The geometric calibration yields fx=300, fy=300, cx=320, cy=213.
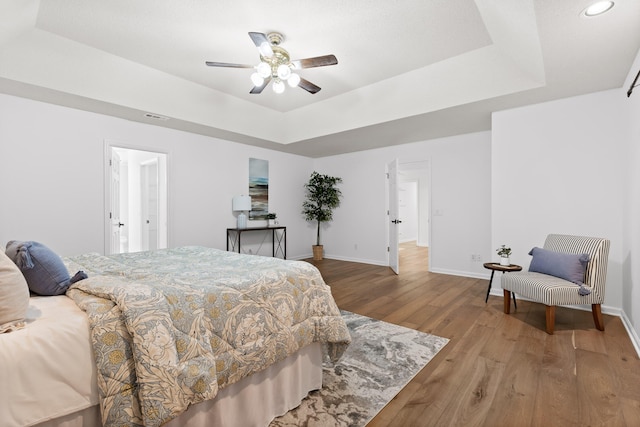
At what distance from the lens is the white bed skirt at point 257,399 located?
127 cm

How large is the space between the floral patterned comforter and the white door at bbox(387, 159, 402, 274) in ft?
11.9

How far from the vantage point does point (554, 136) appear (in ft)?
11.5

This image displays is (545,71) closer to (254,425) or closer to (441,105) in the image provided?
(441,105)

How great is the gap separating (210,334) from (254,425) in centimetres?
62

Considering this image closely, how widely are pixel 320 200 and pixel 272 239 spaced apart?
1357mm

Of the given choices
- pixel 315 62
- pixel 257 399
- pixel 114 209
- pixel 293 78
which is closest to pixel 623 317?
pixel 257 399

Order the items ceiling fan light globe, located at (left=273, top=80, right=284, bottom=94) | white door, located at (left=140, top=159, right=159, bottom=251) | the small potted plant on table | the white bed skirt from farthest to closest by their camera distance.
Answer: white door, located at (left=140, top=159, right=159, bottom=251) < the small potted plant on table < ceiling fan light globe, located at (left=273, top=80, right=284, bottom=94) < the white bed skirt

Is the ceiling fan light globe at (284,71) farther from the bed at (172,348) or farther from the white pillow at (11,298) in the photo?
the white pillow at (11,298)

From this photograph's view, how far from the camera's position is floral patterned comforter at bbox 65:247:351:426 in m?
1.10

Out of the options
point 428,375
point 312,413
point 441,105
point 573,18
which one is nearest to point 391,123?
point 441,105

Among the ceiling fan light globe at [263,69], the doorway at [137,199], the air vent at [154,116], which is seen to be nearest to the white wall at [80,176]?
the doorway at [137,199]

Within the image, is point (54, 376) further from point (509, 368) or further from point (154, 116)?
point (154, 116)

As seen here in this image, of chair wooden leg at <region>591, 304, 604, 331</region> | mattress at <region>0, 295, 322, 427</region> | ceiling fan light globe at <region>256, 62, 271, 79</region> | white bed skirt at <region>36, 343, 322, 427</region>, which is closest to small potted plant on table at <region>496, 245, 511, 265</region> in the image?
chair wooden leg at <region>591, 304, 604, 331</region>

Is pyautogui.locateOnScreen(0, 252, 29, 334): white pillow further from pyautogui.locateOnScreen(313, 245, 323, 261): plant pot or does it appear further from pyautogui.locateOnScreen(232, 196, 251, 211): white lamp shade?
pyautogui.locateOnScreen(313, 245, 323, 261): plant pot
